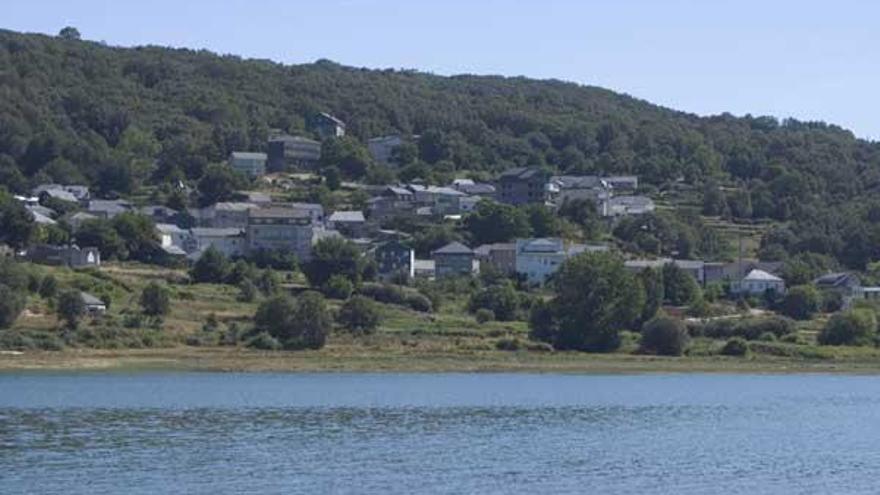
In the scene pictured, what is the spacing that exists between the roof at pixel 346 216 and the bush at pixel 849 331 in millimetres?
44449

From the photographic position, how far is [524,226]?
124438 mm

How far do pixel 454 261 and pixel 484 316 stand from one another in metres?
22.7

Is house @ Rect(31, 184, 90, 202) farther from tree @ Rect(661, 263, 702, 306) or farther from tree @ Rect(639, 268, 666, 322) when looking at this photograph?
tree @ Rect(639, 268, 666, 322)

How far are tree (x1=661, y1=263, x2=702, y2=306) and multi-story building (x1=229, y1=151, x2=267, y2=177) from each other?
48.6 metres

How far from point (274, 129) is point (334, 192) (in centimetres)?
3137

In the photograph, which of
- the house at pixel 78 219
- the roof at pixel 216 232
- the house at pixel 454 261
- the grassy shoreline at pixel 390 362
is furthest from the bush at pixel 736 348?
the roof at pixel 216 232

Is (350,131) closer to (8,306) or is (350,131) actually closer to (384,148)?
(384,148)

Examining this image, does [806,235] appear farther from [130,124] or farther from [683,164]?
[130,124]

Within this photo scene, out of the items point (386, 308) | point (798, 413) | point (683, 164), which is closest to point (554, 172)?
point (683, 164)

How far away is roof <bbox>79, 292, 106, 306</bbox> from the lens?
83256mm

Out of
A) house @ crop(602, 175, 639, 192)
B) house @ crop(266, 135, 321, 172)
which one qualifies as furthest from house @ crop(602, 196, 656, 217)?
house @ crop(266, 135, 321, 172)

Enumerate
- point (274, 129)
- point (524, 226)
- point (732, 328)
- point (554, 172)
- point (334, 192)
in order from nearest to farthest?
point (732, 328) → point (524, 226) → point (334, 192) → point (554, 172) → point (274, 129)

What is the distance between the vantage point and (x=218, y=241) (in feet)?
380

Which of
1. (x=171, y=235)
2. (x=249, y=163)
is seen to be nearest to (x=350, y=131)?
(x=249, y=163)
